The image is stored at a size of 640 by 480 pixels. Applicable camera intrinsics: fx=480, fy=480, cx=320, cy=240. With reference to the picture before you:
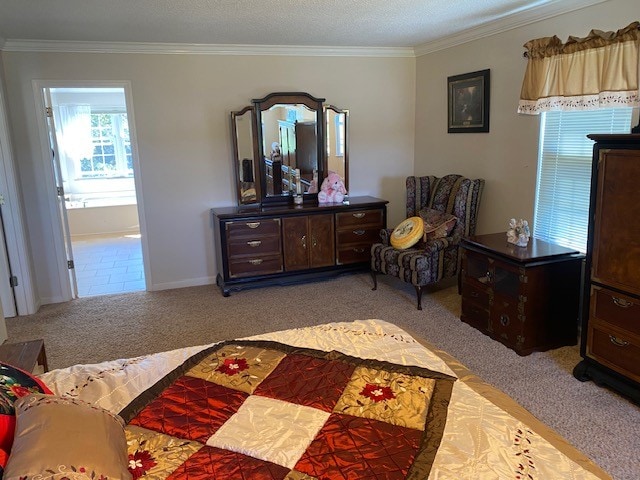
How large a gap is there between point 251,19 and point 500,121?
7.23 feet

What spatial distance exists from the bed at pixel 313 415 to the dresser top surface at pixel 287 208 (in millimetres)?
2404

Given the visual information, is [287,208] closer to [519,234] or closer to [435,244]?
[435,244]

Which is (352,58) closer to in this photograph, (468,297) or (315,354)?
(468,297)

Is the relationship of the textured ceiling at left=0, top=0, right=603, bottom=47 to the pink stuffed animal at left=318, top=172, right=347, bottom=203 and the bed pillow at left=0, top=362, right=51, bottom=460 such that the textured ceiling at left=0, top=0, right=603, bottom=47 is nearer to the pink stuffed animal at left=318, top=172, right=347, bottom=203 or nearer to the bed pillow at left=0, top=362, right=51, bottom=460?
the pink stuffed animal at left=318, top=172, right=347, bottom=203

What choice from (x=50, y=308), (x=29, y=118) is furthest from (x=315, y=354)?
(x=29, y=118)

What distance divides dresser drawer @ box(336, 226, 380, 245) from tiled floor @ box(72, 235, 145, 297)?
6.87 feet

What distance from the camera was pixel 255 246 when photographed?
4.53 meters

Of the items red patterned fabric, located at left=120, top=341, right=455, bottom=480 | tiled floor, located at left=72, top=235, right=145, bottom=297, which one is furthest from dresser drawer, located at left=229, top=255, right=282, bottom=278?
red patterned fabric, located at left=120, top=341, right=455, bottom=480

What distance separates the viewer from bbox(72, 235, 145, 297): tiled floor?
5008 millimetres

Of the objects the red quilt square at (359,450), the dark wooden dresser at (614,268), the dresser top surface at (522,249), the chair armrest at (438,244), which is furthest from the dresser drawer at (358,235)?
the red quilt square at (359,450)

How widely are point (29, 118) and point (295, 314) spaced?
2885 millimetres

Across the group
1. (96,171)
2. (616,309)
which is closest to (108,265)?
(96,171)

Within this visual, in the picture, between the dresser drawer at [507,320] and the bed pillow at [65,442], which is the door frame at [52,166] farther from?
the bed pillow at [65,442]

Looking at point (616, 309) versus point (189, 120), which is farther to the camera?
point (189, 120)
